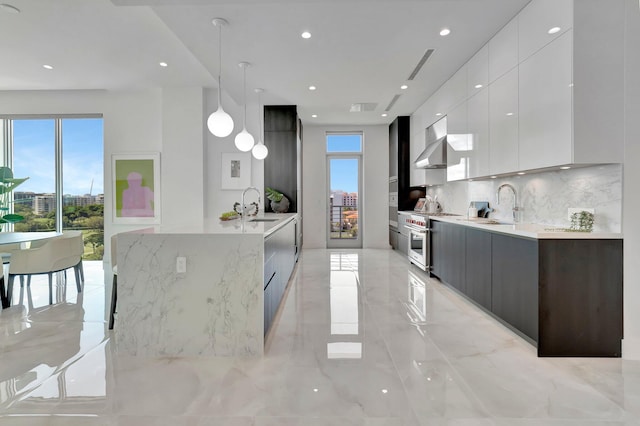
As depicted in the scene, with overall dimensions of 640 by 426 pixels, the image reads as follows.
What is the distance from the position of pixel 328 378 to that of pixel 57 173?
664 centimetres

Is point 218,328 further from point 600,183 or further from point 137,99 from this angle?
point 137,99

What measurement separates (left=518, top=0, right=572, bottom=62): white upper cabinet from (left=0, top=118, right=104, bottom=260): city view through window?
6753 millimetres

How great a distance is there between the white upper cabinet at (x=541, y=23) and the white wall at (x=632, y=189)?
15.3 inches

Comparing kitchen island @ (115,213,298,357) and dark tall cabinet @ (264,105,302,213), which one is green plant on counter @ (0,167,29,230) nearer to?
dark tall cabinet @ (264,105,302,213)

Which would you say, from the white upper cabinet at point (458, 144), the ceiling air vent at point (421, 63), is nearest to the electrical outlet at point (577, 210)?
the white upper cabinet at point (458, 144)

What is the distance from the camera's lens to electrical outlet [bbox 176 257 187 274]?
2277 mm

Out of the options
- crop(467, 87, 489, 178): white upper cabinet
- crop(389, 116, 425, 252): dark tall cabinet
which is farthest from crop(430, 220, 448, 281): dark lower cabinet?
crop(389, 116, 425, 252): dark tall cabinet

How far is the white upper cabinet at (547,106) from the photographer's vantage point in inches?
91.2


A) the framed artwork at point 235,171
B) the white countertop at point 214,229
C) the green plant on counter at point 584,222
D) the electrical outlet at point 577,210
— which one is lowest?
the white countertop at point 214,229

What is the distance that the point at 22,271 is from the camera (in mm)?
3449

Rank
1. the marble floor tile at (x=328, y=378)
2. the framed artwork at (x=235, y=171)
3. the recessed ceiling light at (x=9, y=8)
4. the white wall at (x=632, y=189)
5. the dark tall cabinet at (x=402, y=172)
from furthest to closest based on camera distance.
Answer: the dark tall cabinet at (x=402, y=172) < the framed artwork at (x=235, y=171) < the recessed ceiling light at (x=9, y=8) < the white wall at (x=632, y=189) < the marble floor tile at (x=328, y=378)

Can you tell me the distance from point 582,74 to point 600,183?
81 cm

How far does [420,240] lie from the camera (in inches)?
190

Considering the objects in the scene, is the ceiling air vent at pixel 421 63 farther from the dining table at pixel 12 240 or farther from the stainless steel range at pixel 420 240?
the dining table at pixel 12 240
